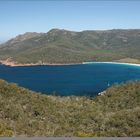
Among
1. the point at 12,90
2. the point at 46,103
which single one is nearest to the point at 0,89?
the point at 12,90

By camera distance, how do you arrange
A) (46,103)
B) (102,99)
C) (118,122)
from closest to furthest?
(118,122) → (46,103) → (102,99)

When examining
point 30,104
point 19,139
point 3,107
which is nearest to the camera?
point 19,139

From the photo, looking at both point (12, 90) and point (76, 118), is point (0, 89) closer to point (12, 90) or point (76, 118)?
point (12, 90)

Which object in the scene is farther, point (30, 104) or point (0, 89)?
point (0, 89)

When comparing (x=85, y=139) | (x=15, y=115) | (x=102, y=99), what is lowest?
(x=102, y=99)

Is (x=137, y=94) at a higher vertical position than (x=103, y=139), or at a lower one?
lower

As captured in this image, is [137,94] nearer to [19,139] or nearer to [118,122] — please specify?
[118,122]

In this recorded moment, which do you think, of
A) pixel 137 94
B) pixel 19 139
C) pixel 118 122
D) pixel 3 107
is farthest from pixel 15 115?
pixel 137 94
